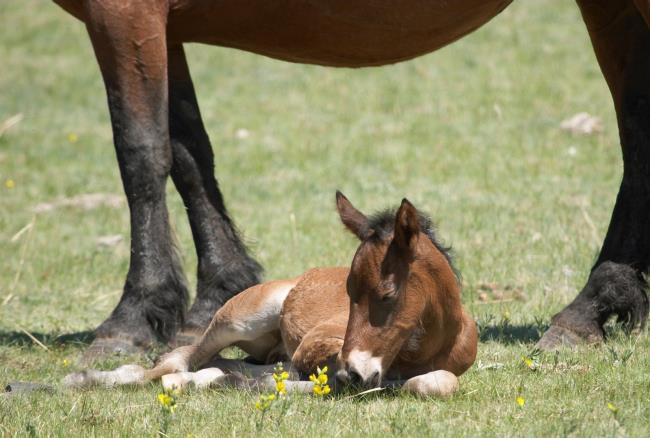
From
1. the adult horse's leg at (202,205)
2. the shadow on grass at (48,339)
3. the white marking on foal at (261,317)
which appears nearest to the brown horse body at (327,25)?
the adult horse's leg at (202,205)

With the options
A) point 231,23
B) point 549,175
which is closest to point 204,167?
point 231,23

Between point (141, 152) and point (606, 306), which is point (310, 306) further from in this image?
point (606, 306)

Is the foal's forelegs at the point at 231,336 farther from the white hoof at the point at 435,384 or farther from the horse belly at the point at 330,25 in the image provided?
the horse belly at the point at 330,25

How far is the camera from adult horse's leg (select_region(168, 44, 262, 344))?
20.1 ft

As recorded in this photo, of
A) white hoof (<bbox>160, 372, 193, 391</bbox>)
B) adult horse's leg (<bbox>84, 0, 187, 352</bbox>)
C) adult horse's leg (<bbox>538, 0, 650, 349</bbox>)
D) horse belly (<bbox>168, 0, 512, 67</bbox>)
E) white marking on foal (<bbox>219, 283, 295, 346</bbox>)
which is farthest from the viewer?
adult horse's leg (<bbox>538, 0, 650, 349</bbox>)

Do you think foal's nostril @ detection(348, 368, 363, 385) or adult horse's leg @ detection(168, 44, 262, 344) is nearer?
foal's nostril @ detection(348, 368, 363, 385)

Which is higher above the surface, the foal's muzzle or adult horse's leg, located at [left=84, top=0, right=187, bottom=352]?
adult horse's leg, located at [left=84, top=0, right=187, bottom=352]

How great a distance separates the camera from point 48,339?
6195mm

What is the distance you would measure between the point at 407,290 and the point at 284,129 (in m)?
8.18

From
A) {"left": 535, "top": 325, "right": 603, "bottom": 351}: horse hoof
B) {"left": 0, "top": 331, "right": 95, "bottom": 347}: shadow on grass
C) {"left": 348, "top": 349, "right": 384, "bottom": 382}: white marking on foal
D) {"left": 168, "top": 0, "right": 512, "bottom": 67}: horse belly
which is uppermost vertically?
{"left": 168, "top": 0, "right": 512, "bottom": 67}: horse belly

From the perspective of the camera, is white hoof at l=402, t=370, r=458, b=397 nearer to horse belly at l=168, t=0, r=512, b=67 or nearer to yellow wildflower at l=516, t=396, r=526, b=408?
yellow wildflower at l=516, t=396, r=526, b=408

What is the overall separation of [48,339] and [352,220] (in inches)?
101

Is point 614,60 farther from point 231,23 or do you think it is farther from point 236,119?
point 236,119

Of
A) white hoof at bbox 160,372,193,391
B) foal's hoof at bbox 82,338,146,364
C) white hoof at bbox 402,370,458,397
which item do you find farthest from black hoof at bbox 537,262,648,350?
foal's hoof at bbox 82,338,146,364
